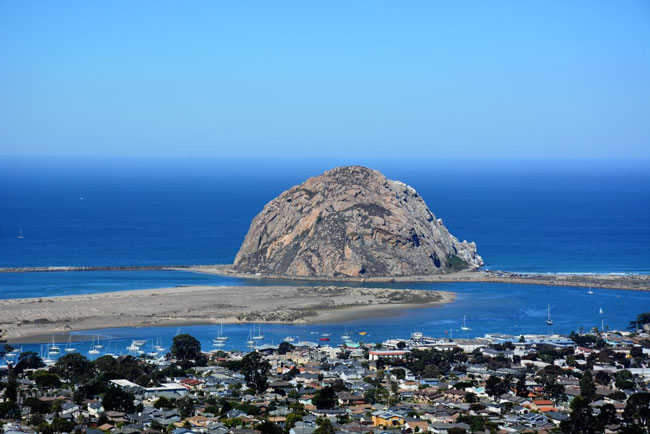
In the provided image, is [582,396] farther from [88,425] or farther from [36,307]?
[36,307]

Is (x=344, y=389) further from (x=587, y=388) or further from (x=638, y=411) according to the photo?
(x=638, y=411)

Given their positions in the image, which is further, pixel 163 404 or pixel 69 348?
pixel 69 348

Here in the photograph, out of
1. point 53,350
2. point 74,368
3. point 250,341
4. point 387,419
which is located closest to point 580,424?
point 387,419

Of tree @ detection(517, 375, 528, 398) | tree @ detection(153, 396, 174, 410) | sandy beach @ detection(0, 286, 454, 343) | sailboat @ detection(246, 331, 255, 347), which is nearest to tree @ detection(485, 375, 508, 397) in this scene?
tree @ detection(517, 375, 528, 398)

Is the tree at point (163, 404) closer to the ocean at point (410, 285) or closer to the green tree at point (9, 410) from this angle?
the green tree at point (9, 410)

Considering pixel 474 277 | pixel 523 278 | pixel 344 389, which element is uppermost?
pixel 523 278

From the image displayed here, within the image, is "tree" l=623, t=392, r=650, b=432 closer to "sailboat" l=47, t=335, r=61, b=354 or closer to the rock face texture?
"sailboat" l=47, t=335, r=61, b=354

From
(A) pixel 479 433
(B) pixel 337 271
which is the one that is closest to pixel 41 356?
(A) pixel 479 433
